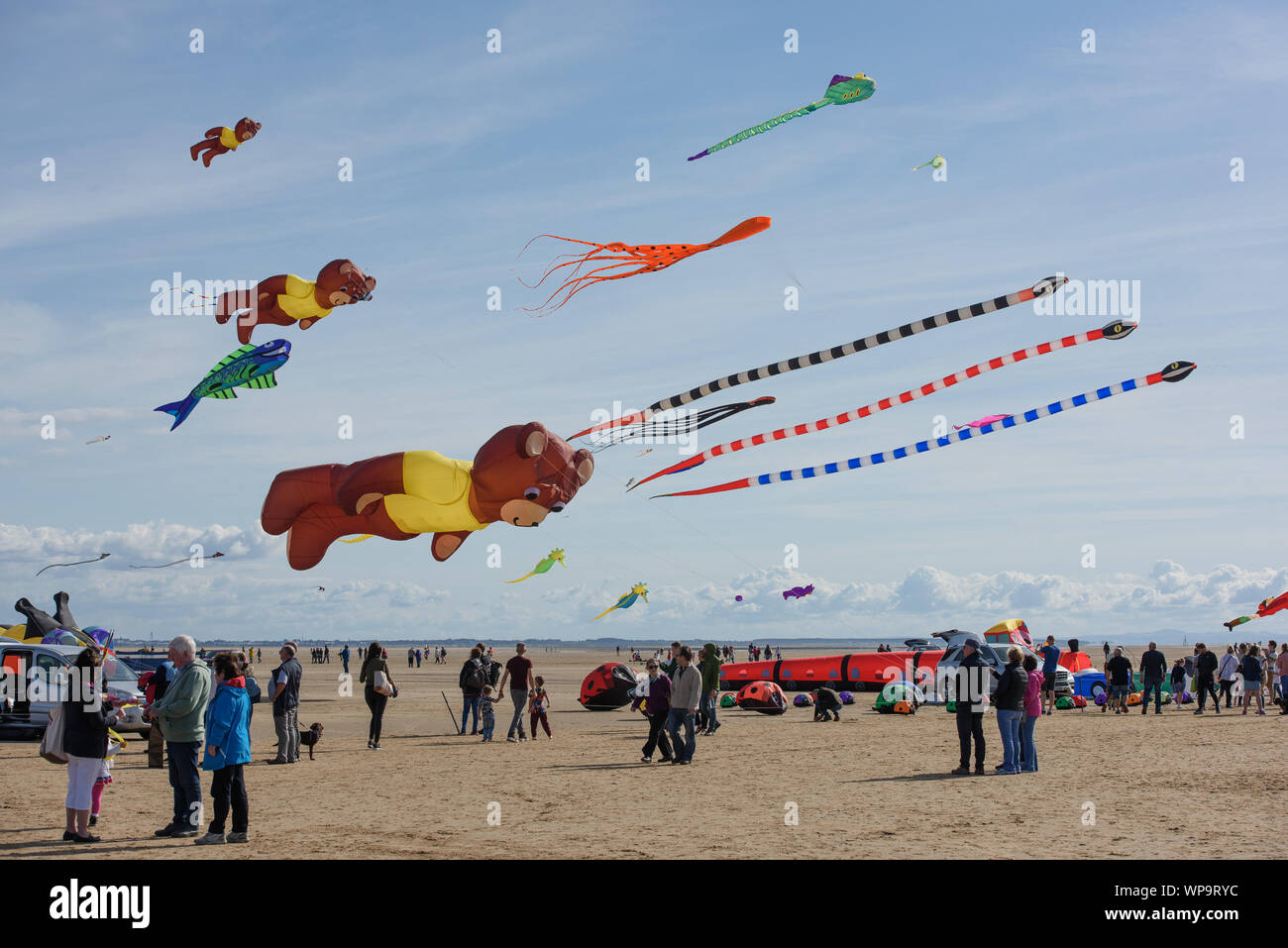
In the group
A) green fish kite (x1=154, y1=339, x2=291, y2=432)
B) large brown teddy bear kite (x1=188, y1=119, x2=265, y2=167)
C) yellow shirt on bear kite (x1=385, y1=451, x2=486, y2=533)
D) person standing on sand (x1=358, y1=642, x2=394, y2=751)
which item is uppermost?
large brown teddy bear kite (x1=188, y1=119, x2=265, y2=167)

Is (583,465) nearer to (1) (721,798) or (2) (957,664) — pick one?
(1) (721,798)

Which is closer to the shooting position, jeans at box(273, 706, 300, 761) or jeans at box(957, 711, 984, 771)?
jeans at box(957, 711, 984, 771)

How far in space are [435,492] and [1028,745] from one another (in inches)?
331

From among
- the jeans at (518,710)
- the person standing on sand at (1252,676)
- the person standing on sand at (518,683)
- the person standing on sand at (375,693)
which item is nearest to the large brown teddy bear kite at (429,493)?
the person standing on sand at (375,693)

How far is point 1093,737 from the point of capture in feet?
62.1

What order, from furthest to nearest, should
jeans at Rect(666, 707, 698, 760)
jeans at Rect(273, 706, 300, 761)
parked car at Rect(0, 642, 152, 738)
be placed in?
parked car at Rect(0, 642, 152, 738)
jeans at Rect(273, 706, 300, 761)
jeans at Rect(666, 707, 698, 760)

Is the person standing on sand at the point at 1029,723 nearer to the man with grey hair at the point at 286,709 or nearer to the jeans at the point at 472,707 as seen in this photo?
the jeans at the point at 472,707

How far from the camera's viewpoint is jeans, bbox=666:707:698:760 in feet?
51.5

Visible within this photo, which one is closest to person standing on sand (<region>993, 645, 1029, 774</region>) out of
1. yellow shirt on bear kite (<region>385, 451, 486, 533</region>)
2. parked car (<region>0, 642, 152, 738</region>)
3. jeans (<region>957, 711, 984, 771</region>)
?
jeans (<region>957, 711, 984, 771</region>)

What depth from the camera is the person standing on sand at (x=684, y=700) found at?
15562mm

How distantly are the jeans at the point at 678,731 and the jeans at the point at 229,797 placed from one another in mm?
7235

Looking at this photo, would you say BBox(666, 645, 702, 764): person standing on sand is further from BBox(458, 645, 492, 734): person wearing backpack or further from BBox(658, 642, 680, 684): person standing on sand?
BBox(458, 645, 492, 734): person wearing backpack

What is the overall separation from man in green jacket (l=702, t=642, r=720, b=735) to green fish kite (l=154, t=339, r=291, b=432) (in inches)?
315

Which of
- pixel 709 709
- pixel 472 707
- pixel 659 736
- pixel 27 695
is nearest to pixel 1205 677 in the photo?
pixel 709 709
